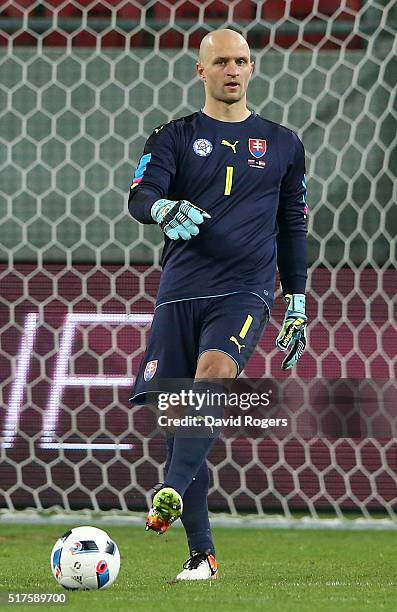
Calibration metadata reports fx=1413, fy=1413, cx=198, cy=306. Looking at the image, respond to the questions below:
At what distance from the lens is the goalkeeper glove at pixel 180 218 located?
12.3ft

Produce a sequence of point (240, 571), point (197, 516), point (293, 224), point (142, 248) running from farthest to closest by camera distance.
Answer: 1. point (142, 248)
2. point (240, 571)
3. point (293, 224)
4. point (197, 516)

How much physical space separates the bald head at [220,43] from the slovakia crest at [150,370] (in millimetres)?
880

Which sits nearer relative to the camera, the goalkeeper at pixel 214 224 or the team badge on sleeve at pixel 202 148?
the goalkeeper at pixel 214 224

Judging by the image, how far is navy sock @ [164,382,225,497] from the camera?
3.67 metres

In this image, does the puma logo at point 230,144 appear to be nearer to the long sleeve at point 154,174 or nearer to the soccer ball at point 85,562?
the long sleeve at point 154,174

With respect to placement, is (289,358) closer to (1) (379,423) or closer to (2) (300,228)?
(2) (300,228)

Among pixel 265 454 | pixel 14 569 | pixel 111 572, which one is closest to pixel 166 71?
pixel 265 454

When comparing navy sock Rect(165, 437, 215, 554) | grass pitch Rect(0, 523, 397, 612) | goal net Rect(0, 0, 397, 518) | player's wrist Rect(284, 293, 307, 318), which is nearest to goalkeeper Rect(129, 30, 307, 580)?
navy sock Rect(165, 437, 215, 554)

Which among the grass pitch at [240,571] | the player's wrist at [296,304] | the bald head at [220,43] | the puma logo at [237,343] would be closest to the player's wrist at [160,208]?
the puma logo at [237,343]

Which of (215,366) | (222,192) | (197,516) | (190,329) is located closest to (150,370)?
(190,329)

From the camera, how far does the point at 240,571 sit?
431 cm

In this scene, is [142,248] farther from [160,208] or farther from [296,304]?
[160,208]

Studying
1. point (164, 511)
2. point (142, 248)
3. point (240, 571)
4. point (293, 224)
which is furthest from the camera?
point (142, 248)

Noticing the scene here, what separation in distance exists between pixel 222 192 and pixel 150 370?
1.80ft
